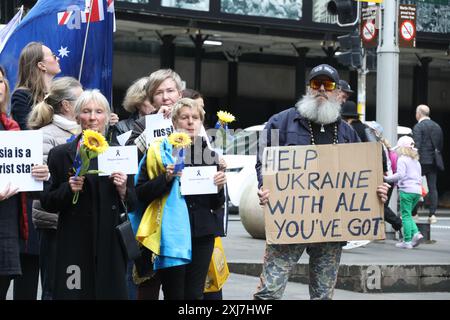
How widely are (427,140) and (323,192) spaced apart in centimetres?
1219

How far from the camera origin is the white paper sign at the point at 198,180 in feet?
23.7

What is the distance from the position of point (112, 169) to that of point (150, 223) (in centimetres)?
65

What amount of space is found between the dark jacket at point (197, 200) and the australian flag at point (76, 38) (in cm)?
252

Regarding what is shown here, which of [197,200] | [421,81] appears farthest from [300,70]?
[197,200]

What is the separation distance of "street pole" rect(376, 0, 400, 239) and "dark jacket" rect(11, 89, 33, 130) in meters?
9.28

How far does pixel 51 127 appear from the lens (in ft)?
25.3

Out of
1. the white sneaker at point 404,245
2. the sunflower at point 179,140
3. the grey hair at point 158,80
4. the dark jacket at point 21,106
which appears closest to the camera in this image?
the sunflower at point 179,140

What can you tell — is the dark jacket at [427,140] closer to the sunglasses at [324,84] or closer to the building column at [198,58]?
the building column at [198,58]

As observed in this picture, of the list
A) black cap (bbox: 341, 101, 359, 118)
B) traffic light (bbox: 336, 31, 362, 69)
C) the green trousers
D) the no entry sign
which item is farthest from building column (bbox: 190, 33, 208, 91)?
black cap (bbox: 341, 101, 359, 118)

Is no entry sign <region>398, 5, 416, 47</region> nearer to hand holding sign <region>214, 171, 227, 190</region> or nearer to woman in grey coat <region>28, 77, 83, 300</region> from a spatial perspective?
woman in grey coat <region>28, 77, 83, 300</region>

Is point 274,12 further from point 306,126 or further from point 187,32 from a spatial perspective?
point 306,126

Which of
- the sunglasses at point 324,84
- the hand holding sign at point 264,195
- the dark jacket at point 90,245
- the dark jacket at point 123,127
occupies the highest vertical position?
the sunglasses at point 324,84

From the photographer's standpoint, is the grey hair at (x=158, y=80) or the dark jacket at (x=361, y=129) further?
the dark jacket at (x=361, y=129)

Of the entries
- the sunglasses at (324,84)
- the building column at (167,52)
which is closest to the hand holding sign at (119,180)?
the sunglasses at (324,84)
